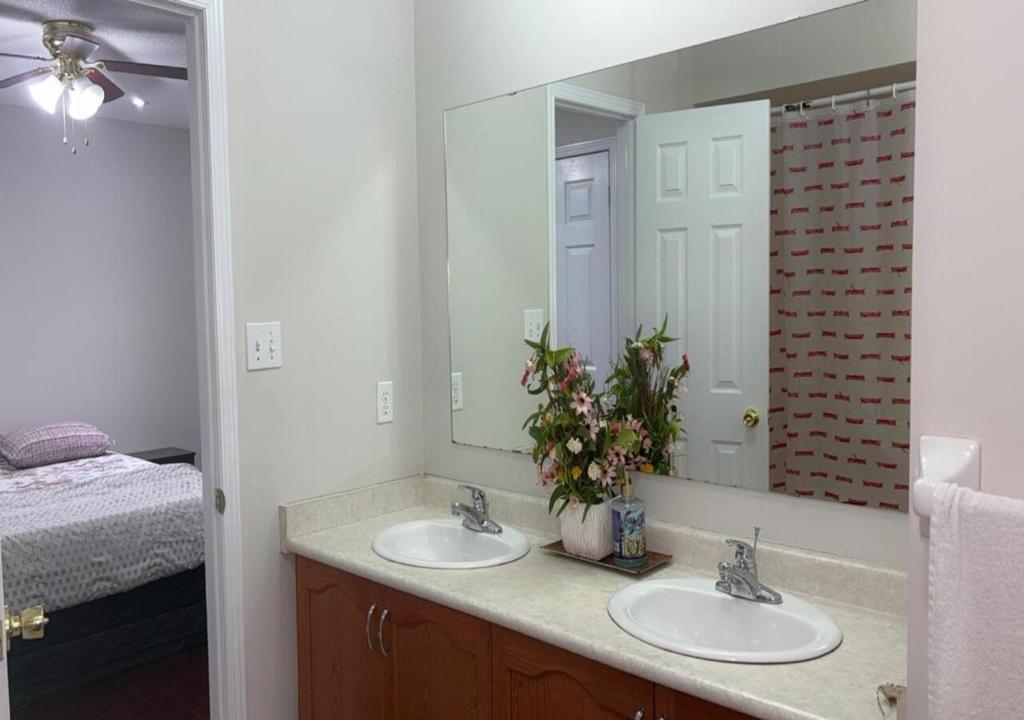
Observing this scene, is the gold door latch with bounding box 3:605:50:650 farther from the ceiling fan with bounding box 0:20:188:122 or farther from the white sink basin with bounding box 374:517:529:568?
the ceiling fan with bounding box 0:20:188:122

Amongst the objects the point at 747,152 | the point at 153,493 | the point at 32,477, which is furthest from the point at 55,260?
the point at 747,152

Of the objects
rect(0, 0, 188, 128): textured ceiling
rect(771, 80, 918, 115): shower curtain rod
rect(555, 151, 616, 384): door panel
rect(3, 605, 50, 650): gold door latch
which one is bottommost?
rect(3, 605, 50, 650): gold door latch

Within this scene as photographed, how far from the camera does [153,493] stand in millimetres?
3553

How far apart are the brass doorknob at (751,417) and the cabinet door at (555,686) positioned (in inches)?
23.9

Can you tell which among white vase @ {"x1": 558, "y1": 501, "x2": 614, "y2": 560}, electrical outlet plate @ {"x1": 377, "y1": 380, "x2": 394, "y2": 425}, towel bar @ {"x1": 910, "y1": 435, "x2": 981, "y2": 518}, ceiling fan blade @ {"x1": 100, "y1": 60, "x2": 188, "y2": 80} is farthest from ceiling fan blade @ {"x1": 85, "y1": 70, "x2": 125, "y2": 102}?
towel bar @ {"x1": 910, "y1": 435, "x2": 981, "y2": 518}

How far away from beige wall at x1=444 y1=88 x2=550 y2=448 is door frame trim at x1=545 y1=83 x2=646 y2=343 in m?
0.03

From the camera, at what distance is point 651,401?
1.89 m

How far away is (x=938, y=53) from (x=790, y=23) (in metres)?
0.83

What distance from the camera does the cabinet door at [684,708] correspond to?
128 centimetres

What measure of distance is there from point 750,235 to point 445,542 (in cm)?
109

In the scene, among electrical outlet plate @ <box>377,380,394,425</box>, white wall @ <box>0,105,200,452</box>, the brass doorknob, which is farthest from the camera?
white wall @ <box>0,105,200,452</box>

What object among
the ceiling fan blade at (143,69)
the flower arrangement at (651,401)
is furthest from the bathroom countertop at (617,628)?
the ceiling fan blade at (143,69)

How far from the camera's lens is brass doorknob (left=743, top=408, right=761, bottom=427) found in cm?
175

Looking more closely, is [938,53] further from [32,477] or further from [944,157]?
[32,477]
